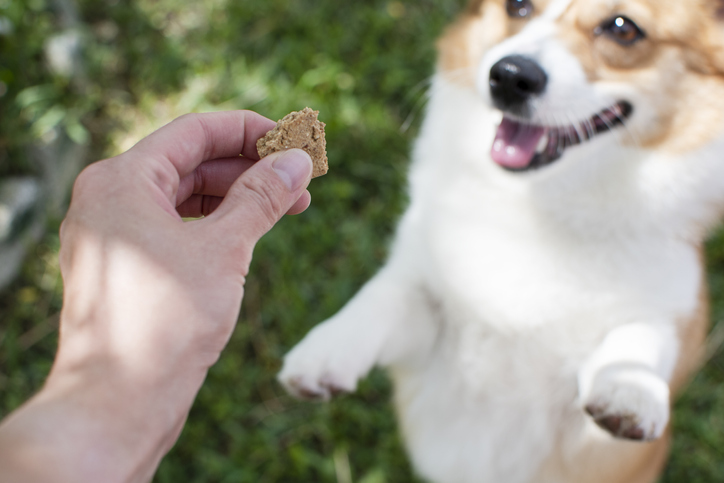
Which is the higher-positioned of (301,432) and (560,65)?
(560,65)

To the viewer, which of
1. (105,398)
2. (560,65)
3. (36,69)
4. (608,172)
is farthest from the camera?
(36,69)

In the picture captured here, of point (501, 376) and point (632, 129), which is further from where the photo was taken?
point (501, 376)

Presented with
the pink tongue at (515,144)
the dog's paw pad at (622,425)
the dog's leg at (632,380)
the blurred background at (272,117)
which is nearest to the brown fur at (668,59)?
the pink tongue at (515,144)

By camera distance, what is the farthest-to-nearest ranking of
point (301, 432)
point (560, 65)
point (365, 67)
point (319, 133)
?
1. point (365, 67)
2. point (301, 432)
3. point (560, 65)
4. point (319, 133)

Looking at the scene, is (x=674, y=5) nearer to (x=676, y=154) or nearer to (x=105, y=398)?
(x=676, y=154)

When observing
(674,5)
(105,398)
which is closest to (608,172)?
(674,5)

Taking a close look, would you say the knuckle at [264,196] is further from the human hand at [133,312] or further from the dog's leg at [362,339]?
the dog's leg at [362,339]

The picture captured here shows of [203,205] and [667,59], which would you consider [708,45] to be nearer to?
[667,59]
